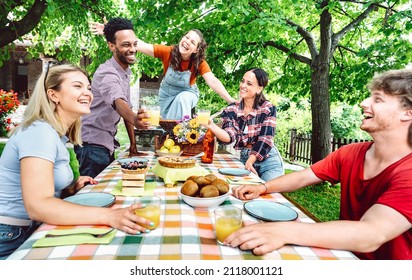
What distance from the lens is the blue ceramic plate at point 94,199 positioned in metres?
1.48

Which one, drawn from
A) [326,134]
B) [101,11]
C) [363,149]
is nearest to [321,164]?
[363,149]

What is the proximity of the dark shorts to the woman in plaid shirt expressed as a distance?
126 cm

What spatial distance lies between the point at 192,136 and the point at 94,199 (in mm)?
1323

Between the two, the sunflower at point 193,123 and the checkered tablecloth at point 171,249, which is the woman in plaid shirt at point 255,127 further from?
the checkered tablecloth at point 171,249

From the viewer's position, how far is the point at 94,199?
1.54 metres

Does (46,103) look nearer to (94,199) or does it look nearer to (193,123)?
(94,199)

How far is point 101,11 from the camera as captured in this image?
19.6 ft

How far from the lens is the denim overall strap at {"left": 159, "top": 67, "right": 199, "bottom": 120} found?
370cm

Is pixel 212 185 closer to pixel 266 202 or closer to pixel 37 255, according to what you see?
pixel 266 202

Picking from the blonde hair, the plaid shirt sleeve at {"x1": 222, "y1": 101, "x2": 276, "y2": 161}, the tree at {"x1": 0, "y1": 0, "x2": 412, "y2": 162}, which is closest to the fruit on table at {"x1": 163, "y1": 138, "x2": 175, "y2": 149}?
the plaid shirt sleeve at {"x1": 222, "y1": 101, "x2": 276, "y2": 161}

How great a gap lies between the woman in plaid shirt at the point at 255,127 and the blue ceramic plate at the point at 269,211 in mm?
1524

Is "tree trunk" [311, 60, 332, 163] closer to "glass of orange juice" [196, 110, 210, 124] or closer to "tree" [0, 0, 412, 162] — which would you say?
"tree" [0, 0, 412, 162]

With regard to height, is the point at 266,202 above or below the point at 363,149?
below
